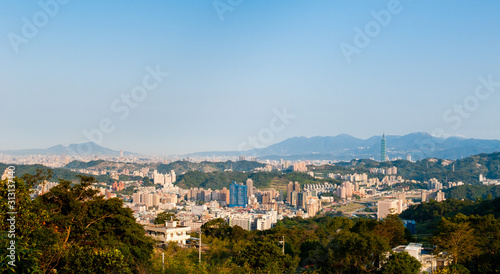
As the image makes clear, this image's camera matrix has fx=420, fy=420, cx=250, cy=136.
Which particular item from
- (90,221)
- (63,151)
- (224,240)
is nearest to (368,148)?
(63,151)

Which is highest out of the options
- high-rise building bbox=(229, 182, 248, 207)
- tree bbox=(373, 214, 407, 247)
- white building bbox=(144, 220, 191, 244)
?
tree bbox=(373, 214, 407, 247)

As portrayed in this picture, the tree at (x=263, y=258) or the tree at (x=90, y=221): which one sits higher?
the tree at (x=90, y=221)

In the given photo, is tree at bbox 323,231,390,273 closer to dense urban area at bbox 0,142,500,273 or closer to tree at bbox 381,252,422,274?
dense urban area at bbox 0,142,500,273

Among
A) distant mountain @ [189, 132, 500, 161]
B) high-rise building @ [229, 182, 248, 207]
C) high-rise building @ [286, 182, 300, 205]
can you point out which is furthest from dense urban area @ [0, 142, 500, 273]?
distant mountain @ [189, 132, 500, 161]

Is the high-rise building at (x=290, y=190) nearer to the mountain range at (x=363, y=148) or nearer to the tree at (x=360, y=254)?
the tree at (x=360, y=254)

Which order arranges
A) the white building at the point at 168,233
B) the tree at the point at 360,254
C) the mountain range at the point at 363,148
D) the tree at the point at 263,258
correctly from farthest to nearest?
the mountain range at the point at 363,148 → the white building at the point at 168,233 → the tree at the point at 263,258 → the tree at the point at 360,254

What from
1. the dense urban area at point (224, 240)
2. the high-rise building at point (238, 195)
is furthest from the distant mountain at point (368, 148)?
the dense urban area at point (224, 240)
